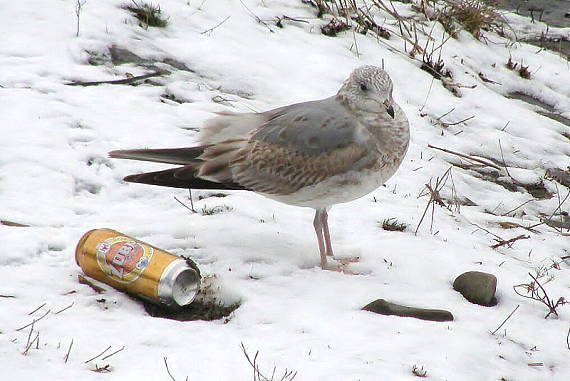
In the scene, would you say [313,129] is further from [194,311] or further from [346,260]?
[194,311]

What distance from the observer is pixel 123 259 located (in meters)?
4.11

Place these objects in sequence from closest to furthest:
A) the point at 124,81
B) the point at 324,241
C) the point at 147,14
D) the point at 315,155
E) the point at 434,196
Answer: the point at 315,155 → the point at 324,241 → the point at 434,196 → the point at 124,81 → the point at 147,14

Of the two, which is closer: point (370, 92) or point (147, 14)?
point (370, 92)

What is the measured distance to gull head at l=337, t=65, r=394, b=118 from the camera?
471 cm

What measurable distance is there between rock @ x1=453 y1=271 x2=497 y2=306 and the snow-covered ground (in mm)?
70

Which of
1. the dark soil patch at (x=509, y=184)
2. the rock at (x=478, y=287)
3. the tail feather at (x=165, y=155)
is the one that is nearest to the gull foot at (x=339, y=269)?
the rock at (x=478, y=287)

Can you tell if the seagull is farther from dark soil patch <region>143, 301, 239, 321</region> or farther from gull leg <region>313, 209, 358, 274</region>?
dark soil patch <region>143, 301, 239, 321</region>

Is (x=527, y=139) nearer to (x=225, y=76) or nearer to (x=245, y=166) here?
(x=225, y=76)

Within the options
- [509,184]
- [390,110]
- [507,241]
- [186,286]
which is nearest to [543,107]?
[509,184]

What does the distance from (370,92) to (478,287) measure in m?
1.27

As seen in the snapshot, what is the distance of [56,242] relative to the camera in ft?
14.6

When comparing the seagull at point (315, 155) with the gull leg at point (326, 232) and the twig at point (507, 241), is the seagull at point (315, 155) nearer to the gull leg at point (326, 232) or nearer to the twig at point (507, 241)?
the gull leg at point (326, 232)

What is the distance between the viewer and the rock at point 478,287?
4.39 meters

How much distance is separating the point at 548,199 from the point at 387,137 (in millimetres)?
2209
